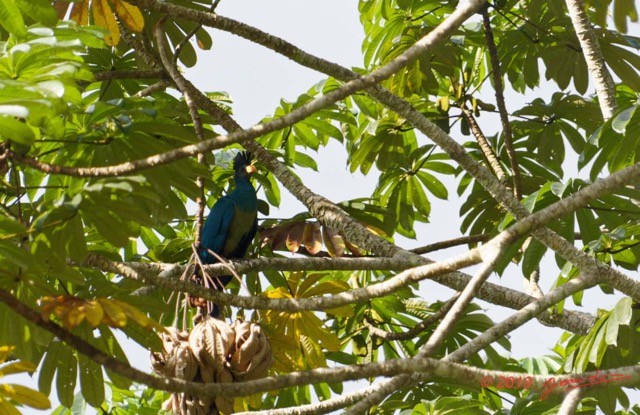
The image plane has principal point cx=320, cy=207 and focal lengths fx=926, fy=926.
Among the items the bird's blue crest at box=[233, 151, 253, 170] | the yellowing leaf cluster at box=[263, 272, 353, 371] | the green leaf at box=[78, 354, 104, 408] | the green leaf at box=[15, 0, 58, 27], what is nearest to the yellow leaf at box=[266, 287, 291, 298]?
the yellowing leaf cluster at box=[263, 272, 353, 371]

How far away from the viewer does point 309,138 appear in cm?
525

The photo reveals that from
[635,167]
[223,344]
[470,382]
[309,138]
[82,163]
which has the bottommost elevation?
[470,382]

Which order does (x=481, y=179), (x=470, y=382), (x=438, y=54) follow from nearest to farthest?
1. (x=470, y=382)
2. (x=481, y=179)
3. (x=438, y=54)

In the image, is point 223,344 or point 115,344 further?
point 115,344

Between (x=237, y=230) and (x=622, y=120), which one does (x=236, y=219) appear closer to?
(x=237, y=230)

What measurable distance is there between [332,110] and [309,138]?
25 centimetres

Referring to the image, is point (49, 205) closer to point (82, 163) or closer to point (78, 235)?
point (78, 235)

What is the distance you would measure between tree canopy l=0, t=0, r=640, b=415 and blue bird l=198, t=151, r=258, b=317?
131 millimetres

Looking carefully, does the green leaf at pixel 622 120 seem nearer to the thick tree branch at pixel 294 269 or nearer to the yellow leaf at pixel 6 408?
the thick tree branch at pixel 294 269

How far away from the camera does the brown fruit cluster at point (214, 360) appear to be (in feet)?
9.00

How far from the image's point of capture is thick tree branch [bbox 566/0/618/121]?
4.08 metres

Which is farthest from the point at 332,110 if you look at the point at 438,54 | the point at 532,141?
the point at 532,141

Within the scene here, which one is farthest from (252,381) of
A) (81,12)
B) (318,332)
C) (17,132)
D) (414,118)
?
(81,12)

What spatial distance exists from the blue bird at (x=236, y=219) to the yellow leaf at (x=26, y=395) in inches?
92.1
